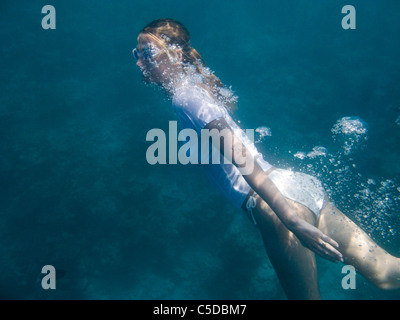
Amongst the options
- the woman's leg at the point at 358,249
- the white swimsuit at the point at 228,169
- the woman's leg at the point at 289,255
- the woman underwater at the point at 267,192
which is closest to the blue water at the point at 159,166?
the woman's leg at the point at 358,249

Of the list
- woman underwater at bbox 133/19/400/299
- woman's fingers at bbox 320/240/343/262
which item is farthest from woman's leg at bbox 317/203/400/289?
woman's fingers at bbox 320/240/343/262

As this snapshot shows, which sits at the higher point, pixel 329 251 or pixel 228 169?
pixel 228 169

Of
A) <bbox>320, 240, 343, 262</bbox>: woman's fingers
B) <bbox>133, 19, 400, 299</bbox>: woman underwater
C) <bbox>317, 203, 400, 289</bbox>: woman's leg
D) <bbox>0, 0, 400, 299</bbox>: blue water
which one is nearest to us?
<bbox>320, 240, 343, 262</bbox>: woman's fingers

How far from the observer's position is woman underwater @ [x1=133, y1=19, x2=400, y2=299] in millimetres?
1851

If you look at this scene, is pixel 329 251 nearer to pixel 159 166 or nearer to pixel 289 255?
pixel 289 255

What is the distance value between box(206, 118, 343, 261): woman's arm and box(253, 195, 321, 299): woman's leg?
42cm

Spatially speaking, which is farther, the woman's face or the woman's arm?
the woman's face

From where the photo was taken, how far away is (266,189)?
73.4 inches

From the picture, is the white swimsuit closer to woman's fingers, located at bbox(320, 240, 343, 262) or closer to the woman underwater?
the woman underwater

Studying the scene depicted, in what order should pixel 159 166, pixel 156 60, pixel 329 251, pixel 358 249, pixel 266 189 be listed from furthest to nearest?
pixel 159 166
pixel 358 249
pixel 156 60
pixel 266 189
pixel 329 251

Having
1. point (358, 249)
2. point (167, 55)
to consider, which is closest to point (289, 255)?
point (358, 249)

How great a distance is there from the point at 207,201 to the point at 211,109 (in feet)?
18.9

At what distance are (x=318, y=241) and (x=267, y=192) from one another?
1.70ft

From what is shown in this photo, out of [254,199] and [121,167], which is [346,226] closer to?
[254,199]
